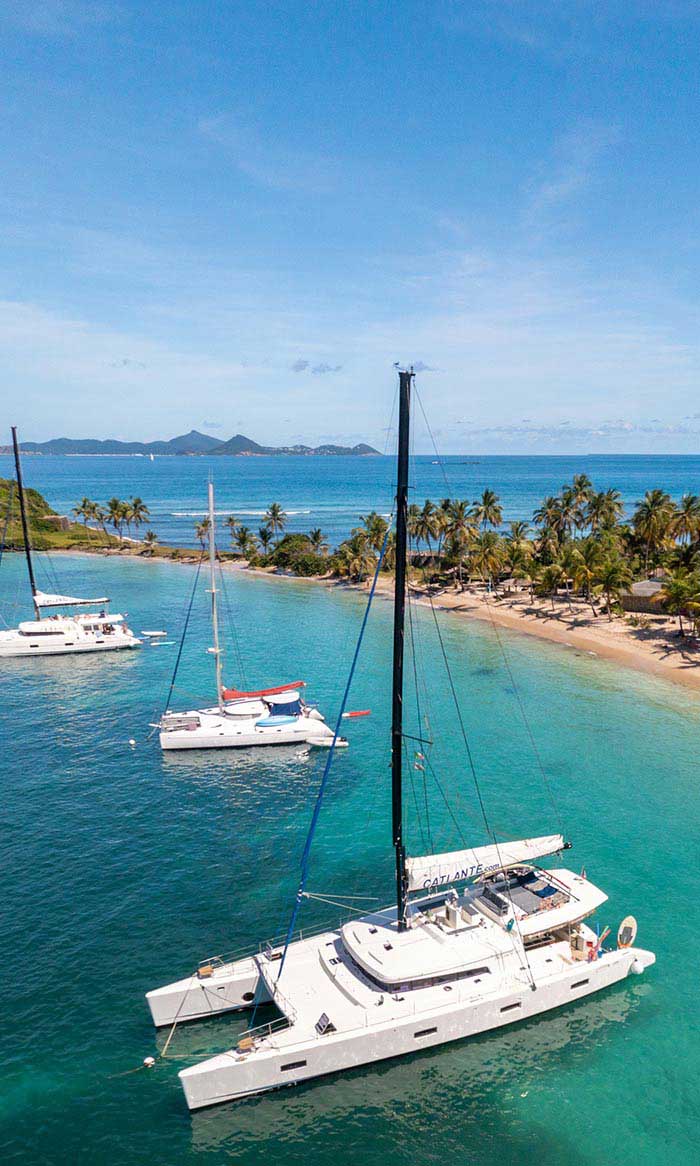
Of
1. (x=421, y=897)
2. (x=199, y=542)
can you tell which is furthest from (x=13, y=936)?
(x=199, y=542)

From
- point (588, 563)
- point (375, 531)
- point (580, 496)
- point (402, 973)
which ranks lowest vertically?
point (402, 973)

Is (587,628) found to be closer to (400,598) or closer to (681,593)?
(681,593)

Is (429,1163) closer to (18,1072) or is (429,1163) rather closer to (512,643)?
(18,1072)

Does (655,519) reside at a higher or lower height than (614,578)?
higher

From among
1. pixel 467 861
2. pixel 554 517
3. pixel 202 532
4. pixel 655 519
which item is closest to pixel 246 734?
pixel 467 861

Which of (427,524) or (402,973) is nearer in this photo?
(402,973)

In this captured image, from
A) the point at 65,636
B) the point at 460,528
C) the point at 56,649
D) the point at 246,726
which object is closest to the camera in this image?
the point at 246,726

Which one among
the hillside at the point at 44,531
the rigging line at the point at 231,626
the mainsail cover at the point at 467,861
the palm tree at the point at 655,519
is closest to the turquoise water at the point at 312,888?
the rigging line at the point at 231,626

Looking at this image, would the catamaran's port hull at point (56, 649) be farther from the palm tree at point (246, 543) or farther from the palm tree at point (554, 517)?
the palm tree at point (554, 517)
